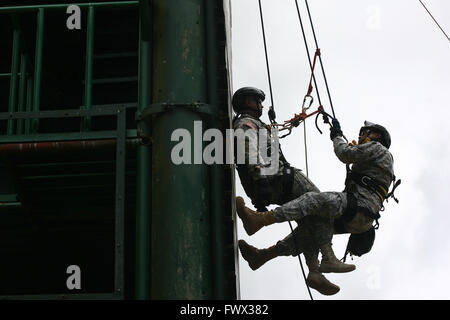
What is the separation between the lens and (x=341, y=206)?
915 cm

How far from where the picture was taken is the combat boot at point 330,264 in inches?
364

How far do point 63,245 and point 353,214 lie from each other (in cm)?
344

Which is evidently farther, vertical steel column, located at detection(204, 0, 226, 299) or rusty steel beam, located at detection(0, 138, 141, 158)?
rusty steel beam, located at detection(0, 138, 141, 158)

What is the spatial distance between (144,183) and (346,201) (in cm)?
290

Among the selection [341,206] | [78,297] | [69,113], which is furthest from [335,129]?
[78,297]

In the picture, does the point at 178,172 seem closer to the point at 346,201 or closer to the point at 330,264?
the point at 346,201

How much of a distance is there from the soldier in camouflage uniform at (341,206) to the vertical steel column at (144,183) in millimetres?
2013

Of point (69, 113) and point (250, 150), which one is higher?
point (250, 150)

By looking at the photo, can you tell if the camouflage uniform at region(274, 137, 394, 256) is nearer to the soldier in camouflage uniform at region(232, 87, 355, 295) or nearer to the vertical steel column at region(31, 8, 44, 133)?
the soldier in camouflage uniform at region(232, 87, 355, 295)

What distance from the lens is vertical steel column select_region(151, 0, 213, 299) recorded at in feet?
22.2

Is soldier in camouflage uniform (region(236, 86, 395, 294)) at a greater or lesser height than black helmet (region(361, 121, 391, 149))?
lesser

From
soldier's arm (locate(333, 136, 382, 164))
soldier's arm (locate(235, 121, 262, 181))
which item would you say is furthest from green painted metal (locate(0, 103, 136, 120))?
soldier's arm (locate(333, 136, 382, 164))

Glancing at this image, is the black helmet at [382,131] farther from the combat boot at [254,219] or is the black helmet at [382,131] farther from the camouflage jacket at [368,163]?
the combat boot at [254,219]
